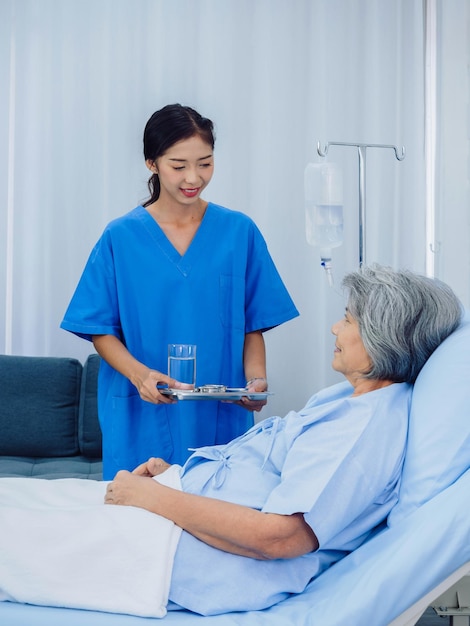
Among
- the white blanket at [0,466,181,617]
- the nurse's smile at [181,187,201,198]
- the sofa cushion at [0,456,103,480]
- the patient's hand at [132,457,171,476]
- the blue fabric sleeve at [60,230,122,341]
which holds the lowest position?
the sofa cushion at [0,456,103,480]

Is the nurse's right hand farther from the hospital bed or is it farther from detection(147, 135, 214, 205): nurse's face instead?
the hospital bed

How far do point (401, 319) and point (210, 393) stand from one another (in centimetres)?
53

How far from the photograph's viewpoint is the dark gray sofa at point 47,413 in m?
3.33

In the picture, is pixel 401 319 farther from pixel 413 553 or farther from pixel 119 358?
pixel 119 358

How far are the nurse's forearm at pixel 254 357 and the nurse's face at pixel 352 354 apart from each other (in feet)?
2.05

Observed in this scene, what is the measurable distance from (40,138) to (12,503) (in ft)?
7.17

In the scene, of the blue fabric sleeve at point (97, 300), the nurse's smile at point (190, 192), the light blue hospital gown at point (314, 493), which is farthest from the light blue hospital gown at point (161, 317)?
the light blue hospital gown at point (314, 493)

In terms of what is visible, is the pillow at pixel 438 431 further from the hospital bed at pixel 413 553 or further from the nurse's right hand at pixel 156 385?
the nurse's right hand at pixel 156 385

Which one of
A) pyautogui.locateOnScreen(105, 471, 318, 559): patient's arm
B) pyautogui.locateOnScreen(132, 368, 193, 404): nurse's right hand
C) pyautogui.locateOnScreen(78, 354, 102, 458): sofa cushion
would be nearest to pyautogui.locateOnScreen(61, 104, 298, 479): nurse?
pyautogui.locateOnScreen(132, 368, 193, 404): nurse's right hand

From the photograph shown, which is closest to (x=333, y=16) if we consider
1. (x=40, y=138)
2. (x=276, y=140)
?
(x=276, y=140)

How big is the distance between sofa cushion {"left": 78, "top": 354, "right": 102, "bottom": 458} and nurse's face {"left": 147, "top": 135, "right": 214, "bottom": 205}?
52.9 inches

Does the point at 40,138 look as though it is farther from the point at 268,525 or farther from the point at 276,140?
the point at 268,525

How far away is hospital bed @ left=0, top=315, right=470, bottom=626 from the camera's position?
4.55 ft

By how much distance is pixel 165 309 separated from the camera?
2287 mm
